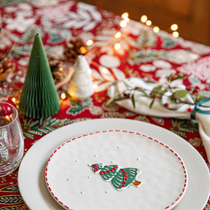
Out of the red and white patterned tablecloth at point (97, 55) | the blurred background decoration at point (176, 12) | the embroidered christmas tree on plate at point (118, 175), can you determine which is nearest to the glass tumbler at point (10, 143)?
the red and white patterned tablecloth at point (97, 55)

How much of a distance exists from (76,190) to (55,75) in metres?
0.46

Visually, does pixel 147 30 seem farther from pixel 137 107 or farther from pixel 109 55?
pixel 137 107

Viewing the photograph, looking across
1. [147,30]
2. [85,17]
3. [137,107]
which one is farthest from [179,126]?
[85,17]

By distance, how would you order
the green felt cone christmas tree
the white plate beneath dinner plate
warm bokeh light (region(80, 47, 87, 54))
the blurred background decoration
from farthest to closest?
the blurred background decoration → warm bokeh light (region(80, 47, 87, 54)) → the green felt cone christmas tree → the white plate beneath dinner plate

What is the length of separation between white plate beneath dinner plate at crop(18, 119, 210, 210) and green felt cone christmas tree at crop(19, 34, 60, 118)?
0.36ft

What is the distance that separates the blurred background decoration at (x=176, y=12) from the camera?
2.74 m

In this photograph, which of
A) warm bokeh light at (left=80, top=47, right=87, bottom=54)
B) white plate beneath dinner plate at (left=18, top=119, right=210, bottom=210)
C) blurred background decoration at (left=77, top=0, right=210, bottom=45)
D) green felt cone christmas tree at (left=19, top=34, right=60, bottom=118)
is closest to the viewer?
white plate beneath dinner plate at (left=18, top=119, right=210, bottom=210)

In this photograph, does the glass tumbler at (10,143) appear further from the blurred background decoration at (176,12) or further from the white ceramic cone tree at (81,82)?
the blurred background decoration at (176,12)

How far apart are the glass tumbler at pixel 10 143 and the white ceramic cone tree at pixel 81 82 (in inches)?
9.6

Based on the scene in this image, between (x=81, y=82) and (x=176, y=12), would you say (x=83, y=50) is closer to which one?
(x=81, y=82)

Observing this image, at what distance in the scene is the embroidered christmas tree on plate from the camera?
60 centimetres

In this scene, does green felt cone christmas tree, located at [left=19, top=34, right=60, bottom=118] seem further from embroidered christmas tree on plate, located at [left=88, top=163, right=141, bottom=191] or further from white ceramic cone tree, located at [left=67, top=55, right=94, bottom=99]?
embroidered christmas tree on plate, located at [left=88, top=163, right=141, bottom=191]

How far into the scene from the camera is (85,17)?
127 cm

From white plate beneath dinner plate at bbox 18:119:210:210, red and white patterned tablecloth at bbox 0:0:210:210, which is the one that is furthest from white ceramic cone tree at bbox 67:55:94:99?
white plate beneath dinner plate at bbox 18:119:210:210
